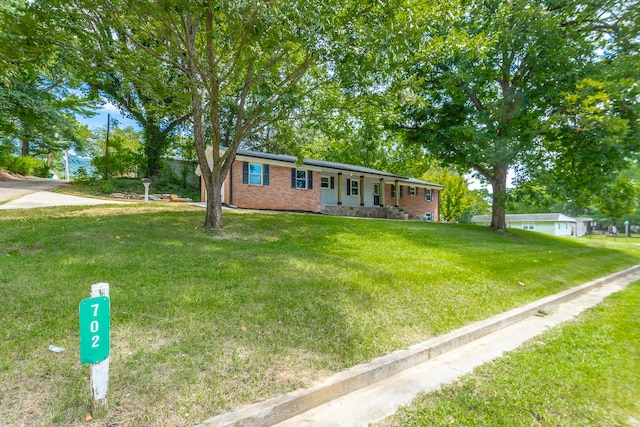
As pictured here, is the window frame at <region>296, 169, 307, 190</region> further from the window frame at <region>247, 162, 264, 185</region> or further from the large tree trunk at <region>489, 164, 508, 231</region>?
A: the large tree trunk at <region>489, 164, 508, 231</region>

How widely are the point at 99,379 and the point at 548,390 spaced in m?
3.76

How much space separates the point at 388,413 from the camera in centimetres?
261

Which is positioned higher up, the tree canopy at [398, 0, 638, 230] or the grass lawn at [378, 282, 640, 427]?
the tree canopy at [398, 0, 638, 230]

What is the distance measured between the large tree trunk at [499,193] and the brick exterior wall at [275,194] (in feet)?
30.7

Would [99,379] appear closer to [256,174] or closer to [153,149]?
[256,174]

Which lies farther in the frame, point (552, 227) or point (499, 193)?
point (552, 227)

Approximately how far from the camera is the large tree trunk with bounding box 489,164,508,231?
15.6 meters

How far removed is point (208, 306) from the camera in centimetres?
394

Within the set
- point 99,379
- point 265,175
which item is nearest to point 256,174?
point 265,175

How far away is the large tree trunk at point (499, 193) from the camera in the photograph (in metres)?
15.6

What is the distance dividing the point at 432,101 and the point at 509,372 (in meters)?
15.5

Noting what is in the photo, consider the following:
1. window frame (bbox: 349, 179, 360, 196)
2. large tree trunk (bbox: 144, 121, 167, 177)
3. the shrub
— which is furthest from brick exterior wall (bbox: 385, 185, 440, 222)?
the shrub

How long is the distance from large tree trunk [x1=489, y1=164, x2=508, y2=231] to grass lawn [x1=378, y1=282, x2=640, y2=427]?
A: 12.6 meters

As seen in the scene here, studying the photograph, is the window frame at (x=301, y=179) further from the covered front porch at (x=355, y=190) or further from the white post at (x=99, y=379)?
the white post at (x=99, y=379)
